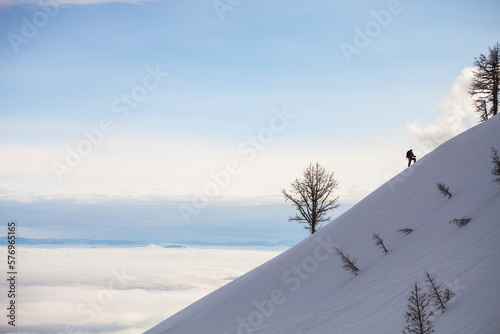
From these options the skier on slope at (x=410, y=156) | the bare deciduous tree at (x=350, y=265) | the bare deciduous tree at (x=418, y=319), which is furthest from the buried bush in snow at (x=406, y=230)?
the skier on slope at (x=410, y=156)

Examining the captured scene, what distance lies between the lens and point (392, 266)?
14703 millimetres

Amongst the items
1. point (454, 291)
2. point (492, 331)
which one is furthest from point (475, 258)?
point (492, 331)

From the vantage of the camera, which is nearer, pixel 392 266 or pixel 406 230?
pixel 392 266

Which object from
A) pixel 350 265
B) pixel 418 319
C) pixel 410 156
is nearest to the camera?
pixel 418 319

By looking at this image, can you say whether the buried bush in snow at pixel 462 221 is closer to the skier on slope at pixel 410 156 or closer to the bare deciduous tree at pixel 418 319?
the bare deciduous tree at pixel 418 319

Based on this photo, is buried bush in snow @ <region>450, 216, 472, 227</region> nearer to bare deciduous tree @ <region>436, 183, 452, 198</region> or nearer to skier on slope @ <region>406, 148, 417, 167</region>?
bare deciduous tree @ <region>436, 183, 452, 198</region>

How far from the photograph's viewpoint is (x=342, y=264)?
1784 cm

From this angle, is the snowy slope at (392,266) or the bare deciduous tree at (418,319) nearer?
the bare deciduous tree at (418,319)

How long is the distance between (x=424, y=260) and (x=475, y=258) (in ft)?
8.55

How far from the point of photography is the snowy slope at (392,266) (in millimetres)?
10211

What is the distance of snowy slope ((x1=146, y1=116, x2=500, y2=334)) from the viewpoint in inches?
402

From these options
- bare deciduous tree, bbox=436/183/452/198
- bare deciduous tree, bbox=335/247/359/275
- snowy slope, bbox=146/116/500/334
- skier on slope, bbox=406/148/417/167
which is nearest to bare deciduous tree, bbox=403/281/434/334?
snowy slope, bbox=146/116/500/334

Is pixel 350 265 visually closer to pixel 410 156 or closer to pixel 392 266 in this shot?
pixel 392 266

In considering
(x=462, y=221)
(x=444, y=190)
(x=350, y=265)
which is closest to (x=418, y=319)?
(x=462, y=221)
